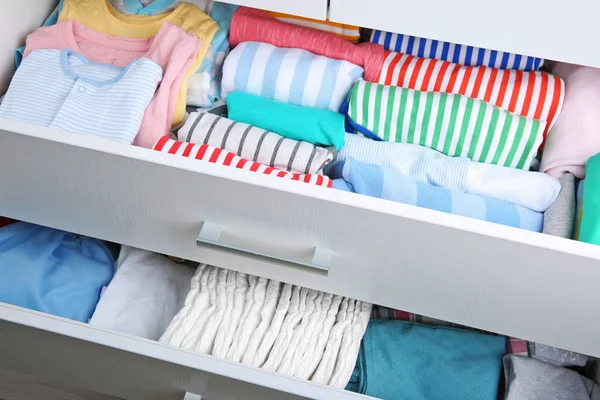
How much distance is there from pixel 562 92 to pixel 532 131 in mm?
88

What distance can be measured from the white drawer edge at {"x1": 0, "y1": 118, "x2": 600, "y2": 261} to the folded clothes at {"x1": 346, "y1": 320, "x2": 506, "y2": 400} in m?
0.28

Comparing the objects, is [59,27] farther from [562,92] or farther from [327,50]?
[562,92]

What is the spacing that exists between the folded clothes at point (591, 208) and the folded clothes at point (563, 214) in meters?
0.03

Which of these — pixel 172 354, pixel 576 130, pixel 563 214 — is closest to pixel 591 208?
pixel 563 214

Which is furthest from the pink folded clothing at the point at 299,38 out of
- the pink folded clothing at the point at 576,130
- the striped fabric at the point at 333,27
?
the pink folded clothing at the point at 576,130

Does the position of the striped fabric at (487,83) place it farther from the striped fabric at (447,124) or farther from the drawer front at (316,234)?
the drawer front at (316,234)

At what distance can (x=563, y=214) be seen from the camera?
93 centimetres

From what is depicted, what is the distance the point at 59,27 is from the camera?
1.09 metres

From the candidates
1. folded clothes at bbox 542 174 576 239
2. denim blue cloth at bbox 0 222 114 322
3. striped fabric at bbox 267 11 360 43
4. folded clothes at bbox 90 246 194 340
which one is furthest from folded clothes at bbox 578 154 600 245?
denim blue cloth at bbox 0 222 114 322

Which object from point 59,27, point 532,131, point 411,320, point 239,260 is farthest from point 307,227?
point 59,27

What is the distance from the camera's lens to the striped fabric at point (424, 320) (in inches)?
39.1

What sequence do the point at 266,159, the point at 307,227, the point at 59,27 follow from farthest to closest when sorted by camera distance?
the point at 59,27 < the point at 266,159 < the point at 307,227

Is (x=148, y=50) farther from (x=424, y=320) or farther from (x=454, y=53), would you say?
(x=424, y=320)

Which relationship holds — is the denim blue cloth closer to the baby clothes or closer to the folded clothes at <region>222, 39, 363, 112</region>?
the baby clothes
